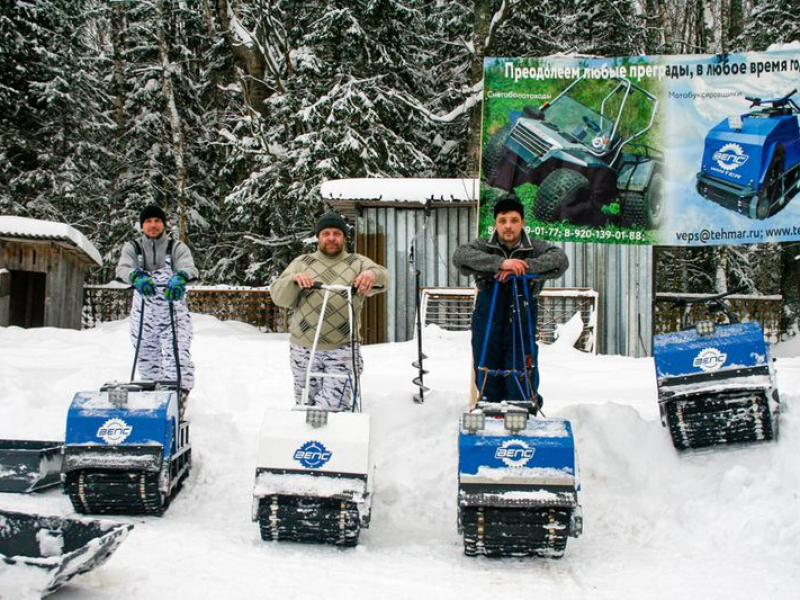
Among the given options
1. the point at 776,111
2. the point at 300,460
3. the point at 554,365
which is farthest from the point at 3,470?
the point at 776,111

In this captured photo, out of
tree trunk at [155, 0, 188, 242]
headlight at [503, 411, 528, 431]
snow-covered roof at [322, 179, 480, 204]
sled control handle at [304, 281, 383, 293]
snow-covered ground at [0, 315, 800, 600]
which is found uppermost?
tree trunk at [155, 0, 188, 242]

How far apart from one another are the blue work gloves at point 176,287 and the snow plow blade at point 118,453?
101 cm

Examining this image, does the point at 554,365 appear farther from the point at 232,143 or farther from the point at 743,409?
the point at 232,143

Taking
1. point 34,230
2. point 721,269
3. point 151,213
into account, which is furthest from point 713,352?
point 721,269

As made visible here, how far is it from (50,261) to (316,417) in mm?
11704

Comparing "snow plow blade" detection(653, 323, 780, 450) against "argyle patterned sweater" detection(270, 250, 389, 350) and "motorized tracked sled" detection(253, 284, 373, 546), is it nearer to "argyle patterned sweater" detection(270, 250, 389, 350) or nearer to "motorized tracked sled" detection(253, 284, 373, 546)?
"argyle patterned sweater" detection(270, 250, 389, 350)

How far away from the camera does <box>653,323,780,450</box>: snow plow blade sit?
4750mm

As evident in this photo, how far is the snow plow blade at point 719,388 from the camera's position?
475 cm

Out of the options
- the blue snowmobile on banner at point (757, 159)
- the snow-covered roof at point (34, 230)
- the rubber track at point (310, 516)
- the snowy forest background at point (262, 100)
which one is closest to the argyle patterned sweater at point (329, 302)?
the rubber track at point (310, 516)

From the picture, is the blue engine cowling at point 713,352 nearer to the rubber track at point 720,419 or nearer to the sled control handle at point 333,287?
the rubber track at point 720,419

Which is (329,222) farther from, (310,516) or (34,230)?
(34,230)

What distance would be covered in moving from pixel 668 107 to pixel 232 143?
552 inches

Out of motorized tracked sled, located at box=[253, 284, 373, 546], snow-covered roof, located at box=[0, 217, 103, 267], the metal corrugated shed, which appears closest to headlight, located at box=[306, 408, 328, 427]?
motorized tracked sled, located at box=[253, 284, 373, 546]

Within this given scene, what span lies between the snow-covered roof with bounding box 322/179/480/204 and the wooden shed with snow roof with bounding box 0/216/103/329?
525 centimetres
